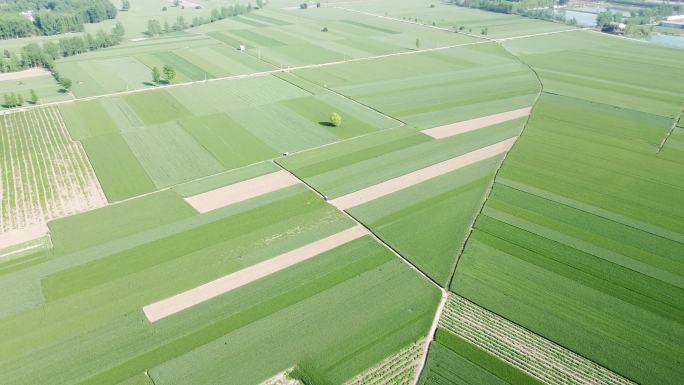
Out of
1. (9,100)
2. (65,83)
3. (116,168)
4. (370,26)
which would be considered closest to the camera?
(116,168)

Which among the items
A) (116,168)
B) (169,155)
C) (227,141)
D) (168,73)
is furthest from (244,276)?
(168,73)

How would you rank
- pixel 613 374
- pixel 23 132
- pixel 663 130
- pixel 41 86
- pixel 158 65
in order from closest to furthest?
pixel 613 374 < pixel 23 132 < pixel 663 130 < pixel 41 86 < pixel 158 65

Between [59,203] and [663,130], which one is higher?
[663,130]

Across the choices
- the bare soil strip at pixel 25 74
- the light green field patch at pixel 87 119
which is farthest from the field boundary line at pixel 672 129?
the bare soil strip at pixel 25 74

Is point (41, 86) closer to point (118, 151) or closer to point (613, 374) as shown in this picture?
point (118, 151)

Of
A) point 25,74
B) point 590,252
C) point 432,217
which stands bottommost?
point 25,74

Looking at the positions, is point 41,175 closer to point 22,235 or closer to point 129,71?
point 22,235

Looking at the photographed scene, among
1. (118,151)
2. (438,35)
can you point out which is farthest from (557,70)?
(118,151)
